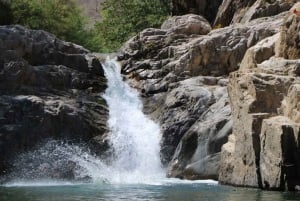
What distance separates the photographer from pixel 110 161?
87.6 ft

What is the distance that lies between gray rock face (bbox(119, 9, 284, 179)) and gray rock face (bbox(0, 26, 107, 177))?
116 inches

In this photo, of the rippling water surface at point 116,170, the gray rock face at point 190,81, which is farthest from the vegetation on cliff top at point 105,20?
the rippling water surface at point 116,170

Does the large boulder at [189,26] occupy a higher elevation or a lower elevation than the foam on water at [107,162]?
higher

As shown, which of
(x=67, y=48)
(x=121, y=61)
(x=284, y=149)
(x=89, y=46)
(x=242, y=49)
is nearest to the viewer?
(x=284, y=149)

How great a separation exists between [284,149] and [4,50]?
18.6 meters

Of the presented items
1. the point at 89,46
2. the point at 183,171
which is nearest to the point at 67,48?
the point at 183,171

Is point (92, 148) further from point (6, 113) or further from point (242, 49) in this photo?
point (242, 49)

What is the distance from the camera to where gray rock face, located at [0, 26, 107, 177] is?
88.6 feet

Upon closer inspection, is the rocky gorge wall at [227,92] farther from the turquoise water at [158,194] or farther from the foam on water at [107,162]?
the turquoise water at [158,194]

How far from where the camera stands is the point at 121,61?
117 feet

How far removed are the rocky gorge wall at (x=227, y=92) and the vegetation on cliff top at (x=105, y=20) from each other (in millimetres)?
14811

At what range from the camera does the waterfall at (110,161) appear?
81.7 feet

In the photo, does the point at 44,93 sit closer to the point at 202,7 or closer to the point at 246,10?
the point at 246,10

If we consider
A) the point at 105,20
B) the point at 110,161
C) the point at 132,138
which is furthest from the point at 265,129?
the point at 105,20
